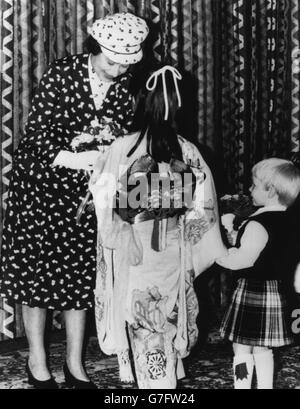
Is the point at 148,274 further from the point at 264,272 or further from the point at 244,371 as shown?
the point at 244,371

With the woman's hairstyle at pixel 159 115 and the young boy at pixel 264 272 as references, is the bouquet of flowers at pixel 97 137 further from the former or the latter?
the young boy at pixel 264 272

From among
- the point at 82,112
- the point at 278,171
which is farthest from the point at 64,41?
the point at 278,171

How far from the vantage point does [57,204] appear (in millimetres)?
2582

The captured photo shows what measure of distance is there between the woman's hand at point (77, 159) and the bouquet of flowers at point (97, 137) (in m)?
0.05

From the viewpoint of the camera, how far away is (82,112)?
256cm

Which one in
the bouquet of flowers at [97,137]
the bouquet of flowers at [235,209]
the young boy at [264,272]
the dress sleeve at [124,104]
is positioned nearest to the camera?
the young boy at [264,272]

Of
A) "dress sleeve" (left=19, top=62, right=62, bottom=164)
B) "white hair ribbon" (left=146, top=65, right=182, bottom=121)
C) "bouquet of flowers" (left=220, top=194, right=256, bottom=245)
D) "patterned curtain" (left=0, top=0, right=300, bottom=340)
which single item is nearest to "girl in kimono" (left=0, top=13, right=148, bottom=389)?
"dress sleeve" (left=19, top=62, right=62, bottom=164)

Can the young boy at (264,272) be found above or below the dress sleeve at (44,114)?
below

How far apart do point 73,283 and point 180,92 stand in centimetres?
91

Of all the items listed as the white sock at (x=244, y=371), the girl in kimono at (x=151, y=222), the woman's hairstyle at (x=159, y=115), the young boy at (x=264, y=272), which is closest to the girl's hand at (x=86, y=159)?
the girl in kimono at (x=151, y=222)

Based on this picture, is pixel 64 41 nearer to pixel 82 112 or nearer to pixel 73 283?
pixel 82 112

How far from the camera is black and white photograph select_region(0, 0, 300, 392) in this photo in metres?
2.25

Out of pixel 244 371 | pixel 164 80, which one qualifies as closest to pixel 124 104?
pixel 164 80

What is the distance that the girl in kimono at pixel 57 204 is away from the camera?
2.53m
